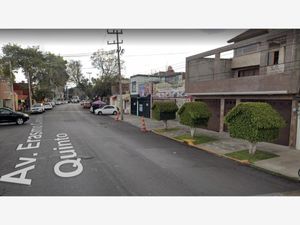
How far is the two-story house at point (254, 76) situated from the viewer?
11617 mm

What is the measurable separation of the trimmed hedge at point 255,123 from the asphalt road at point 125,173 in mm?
1410

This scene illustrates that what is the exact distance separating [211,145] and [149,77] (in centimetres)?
2038

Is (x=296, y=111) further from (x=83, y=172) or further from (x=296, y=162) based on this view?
(x=83, y=172)

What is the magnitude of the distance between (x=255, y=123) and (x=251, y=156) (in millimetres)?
1482

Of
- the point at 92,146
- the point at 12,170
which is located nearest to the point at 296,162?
the point at 92,146

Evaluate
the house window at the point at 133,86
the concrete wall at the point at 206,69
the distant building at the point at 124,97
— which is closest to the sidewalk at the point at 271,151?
the concrete wall at the point at 206,69

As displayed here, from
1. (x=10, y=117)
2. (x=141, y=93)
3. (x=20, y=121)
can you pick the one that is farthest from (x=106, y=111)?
(x=10, y=117)

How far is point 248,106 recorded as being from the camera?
33.7ft

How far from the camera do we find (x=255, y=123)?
31.7 feet

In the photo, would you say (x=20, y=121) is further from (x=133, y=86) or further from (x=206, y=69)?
(x=206, y=69)

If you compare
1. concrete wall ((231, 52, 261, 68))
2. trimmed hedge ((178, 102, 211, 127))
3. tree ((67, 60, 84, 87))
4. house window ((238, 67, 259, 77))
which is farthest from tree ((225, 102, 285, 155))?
tree ((67, 60, 84, 87))

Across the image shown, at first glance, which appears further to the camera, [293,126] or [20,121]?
[20,121]

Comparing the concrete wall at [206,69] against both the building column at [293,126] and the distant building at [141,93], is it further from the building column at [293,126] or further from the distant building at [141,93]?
the building column at [293,126]

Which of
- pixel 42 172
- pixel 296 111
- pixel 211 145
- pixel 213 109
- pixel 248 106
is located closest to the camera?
pixel 42 172
